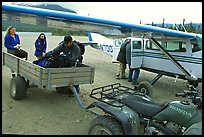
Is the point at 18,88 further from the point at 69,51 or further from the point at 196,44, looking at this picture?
the point at 196,44

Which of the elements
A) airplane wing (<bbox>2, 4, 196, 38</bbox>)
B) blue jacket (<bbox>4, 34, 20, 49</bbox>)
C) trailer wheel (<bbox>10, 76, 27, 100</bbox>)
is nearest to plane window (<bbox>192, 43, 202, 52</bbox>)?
airplane wing (<bbox>2, 4, 196, 38</bbox>)

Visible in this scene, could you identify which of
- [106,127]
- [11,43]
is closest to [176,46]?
[106,127]

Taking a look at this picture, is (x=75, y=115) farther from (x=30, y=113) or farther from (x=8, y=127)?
(x=8, y=127)

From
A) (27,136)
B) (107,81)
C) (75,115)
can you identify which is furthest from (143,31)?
(27,136)

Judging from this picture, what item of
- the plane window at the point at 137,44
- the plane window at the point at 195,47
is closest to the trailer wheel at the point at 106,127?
the plane window at the point at 195,47

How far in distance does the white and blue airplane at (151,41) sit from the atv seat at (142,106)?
249 cm

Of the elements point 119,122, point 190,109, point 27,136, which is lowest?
point 27,136

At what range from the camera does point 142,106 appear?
3.40 metres

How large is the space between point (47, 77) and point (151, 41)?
137 inches

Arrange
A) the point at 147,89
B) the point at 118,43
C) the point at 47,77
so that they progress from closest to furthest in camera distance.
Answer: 1. the point at 47,77
2. the point at 147,89
3. the point at 118,43

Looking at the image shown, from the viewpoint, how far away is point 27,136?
3668 millimetres

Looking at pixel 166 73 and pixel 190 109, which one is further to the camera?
pixel 166 73

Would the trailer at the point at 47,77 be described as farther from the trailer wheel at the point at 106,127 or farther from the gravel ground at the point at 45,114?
the trailer wheel at the point at 106,127

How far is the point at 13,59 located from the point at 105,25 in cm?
256
